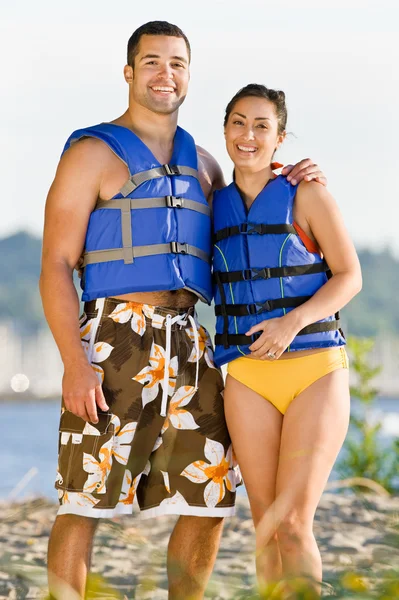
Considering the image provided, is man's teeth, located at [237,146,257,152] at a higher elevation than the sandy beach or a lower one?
higher

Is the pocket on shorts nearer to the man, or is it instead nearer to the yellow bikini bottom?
the man

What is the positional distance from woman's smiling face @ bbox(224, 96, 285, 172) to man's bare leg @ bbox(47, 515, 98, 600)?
163 cm

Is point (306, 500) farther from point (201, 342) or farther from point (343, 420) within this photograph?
point (201, 342)

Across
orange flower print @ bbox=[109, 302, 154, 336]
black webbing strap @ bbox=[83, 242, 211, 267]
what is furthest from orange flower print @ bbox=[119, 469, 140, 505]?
black webbing strap @ bbox=[83, 242, 211, 267]

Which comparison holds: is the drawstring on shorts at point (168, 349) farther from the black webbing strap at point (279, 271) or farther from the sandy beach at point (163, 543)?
the sandy beach at point (163, 543)

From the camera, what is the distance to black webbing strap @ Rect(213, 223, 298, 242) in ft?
12.0

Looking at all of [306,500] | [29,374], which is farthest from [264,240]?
[29,374]

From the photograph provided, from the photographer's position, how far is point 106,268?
12.2 ft

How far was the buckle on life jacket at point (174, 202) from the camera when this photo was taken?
12.4 ft

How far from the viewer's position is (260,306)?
3.69 meters

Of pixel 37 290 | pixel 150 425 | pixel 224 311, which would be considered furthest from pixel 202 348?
pixel 37 290

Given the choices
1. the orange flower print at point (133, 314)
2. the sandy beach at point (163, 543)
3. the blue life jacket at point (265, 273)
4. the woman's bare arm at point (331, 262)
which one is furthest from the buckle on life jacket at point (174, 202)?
the sandy beach at point (163, 543)

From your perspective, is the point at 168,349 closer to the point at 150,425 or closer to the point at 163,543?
the point at 150,425

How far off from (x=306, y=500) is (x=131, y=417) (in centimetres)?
79
